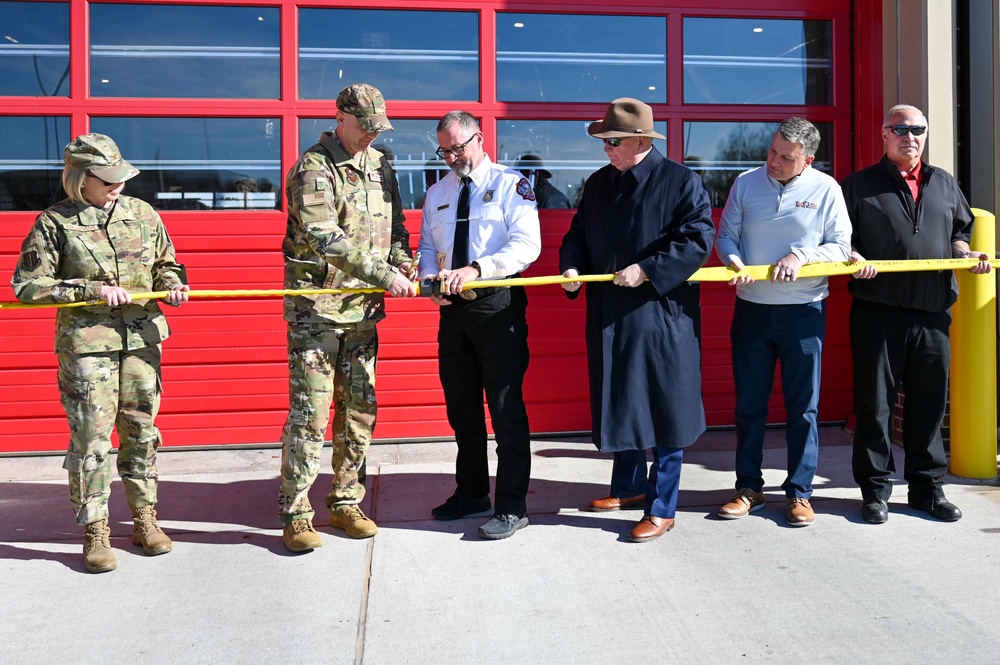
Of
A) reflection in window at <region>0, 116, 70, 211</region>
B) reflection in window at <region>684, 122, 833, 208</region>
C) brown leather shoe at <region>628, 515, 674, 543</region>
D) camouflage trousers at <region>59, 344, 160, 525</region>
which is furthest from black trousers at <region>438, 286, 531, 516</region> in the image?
reflection in window at <region>0, 116, 70, 211</region>

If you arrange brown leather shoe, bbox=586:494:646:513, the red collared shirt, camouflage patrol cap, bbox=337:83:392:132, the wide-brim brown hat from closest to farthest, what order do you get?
camouflage patrol cap, bbox=337:83:392:132
the wide-brim brown hat
the red collared shirt
brown leather shoe, bbox=586:494:646:513

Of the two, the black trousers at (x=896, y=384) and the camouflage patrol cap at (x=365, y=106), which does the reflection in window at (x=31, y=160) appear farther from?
the black trousers at (x=896, y=384)

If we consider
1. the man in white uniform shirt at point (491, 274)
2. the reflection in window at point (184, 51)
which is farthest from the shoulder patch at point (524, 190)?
the reflection in window at point (184, 51)

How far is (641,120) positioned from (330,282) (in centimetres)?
160

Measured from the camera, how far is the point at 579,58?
19.6 ft

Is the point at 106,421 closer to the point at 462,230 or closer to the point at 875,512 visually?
the point at 462,230

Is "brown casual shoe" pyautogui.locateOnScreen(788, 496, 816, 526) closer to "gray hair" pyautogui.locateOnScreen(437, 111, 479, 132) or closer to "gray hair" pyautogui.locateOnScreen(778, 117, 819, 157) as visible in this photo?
"gray hair" pyautogui.locateOnScreen(778, 117, 819, 157)

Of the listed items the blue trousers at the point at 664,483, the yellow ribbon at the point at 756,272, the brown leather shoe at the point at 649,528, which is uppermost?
the yellow ribbon at the point at 756,272

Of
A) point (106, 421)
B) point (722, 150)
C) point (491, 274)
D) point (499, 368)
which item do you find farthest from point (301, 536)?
point (722, 150)

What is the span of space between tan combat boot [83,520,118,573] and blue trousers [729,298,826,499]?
2.98 meters

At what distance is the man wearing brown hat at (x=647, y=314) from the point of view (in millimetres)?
4141

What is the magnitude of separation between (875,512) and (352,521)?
2.48m

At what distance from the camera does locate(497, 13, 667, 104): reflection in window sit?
5.91 m

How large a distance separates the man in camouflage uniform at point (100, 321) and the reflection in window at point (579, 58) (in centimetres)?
276
